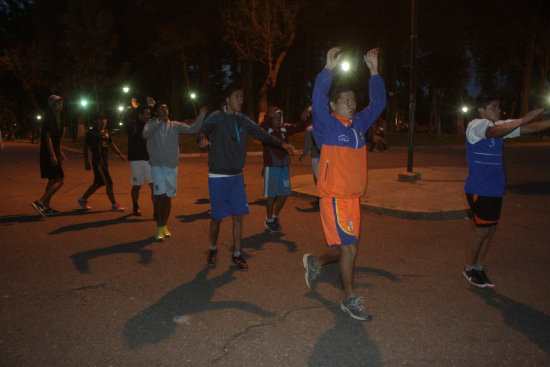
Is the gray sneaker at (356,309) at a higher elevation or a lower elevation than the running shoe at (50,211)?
lower

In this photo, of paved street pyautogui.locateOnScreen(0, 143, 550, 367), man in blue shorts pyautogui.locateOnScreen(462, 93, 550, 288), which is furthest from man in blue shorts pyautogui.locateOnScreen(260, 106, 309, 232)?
man in blue shorts pyautogui.locateOnScreen(462, 93, 550, 288)

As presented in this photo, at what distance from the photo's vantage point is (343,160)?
393 centimetres

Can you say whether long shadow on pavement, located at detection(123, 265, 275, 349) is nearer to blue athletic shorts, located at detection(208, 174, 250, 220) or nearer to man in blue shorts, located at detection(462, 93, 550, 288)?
blue athletic shorts, located at detection(208, 174, 250, 220)

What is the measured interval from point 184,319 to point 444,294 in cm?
245

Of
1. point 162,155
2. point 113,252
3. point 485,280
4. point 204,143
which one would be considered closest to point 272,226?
point 162,155

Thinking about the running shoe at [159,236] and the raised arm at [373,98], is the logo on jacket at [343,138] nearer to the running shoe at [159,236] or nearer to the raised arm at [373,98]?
the raised arm at [373,98]

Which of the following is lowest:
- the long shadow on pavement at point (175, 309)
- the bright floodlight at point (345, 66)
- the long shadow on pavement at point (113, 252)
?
the long shadow on pavement at point (175, 309)

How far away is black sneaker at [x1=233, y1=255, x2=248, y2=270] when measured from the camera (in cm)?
524

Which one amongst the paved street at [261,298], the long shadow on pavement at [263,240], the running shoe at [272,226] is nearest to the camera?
the paved street at [261,298]

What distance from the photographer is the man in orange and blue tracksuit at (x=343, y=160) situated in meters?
3.93

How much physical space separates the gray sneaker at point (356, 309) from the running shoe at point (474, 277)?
1.38m

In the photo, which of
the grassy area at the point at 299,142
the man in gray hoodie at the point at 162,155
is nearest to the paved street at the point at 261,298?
the man in gray hoodie at the point at 162,155

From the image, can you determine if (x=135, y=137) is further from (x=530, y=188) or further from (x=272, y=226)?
(x=530, y=188)

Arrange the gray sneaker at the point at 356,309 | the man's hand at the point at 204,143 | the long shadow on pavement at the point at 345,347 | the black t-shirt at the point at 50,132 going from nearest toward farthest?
the long shadow on pavement at the point at 345,347
the gray sneaker at the point at 356,309
the man's hand at the point at 204,143
the black t-shirt at the point at 50,132
